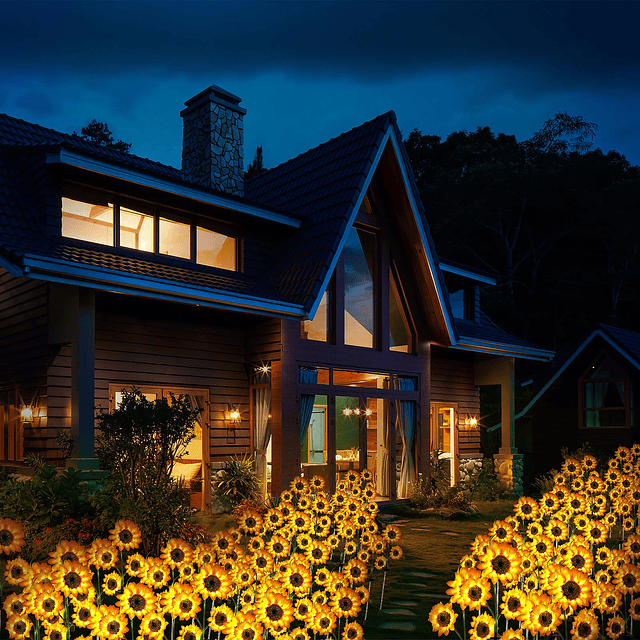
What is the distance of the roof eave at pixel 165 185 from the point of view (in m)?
10.0

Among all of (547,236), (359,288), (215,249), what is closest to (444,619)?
(215,249)

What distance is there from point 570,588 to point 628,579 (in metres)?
0.85

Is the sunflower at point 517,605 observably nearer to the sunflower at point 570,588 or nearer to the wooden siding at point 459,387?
the sunflower at point 570,588

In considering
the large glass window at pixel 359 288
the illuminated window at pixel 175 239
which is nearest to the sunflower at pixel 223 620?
the illuminated window at pixel 175 239

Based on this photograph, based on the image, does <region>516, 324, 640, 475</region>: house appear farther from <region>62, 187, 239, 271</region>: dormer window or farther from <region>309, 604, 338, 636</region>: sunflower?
<region>309, 604, 338, 636</region>: sunflower

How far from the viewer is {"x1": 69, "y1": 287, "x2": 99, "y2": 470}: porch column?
902cm

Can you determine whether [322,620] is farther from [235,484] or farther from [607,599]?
[235,484]

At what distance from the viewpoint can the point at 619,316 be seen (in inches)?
1299

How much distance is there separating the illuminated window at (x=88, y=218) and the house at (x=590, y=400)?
12139mm

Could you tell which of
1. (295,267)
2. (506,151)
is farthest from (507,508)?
(506,151)

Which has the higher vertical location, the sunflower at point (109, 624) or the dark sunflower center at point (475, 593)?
the dark sunflower center at point (475, 593)

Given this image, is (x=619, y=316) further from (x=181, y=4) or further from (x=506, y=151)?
(x=181, y=4)

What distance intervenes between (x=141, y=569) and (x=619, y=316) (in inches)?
1272

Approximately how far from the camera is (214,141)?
14.1m
